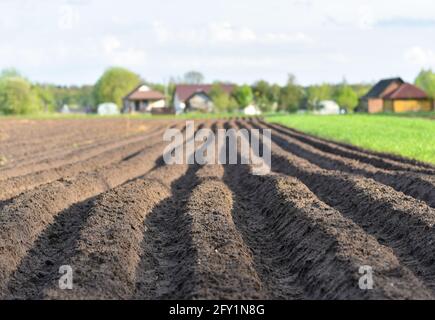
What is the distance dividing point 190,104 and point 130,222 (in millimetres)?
116761

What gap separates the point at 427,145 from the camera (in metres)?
28.8

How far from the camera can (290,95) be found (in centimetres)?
12006

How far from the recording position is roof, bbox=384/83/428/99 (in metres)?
99.2

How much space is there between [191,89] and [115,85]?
50.7 feet

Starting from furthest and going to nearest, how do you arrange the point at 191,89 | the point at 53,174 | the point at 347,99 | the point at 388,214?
the point at 191,89
the point at 347,99
the point at 53,174
the point at 388,214

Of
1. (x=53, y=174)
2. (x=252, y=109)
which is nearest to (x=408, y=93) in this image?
(x=252, y=109)

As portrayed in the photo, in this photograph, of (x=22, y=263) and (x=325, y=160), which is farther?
(x=325, y=160)

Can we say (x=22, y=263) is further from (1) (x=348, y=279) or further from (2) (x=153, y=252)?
(1) (x=348, y=279)

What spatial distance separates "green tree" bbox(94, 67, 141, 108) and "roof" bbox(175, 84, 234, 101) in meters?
11.0

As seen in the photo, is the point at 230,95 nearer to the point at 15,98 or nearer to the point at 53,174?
the point at 15,98

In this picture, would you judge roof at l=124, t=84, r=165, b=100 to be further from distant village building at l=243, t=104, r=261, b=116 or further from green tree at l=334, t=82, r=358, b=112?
green tree at l=334, t=82, r=358, b=112
